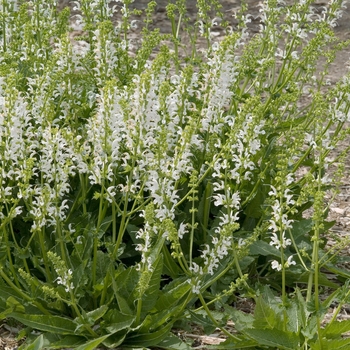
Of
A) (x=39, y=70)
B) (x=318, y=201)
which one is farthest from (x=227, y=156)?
(x=39, y=70)

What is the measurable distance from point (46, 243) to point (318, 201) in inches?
62.0

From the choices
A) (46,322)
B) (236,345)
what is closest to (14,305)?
(46,322)

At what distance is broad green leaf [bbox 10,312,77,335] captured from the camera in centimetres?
355

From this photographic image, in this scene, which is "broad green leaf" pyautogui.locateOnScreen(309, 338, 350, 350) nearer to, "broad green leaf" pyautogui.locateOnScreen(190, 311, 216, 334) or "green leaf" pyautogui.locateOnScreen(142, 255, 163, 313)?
"broad green leaf" pyautogui.locateOnScreen(190, 311, 216, 334)

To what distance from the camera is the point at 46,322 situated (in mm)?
Answer: 3568

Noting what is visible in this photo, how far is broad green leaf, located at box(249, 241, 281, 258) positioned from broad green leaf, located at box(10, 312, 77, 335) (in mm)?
1024

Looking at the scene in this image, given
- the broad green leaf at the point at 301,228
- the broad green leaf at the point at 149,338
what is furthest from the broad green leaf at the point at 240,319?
the broad green leaf at the point at 301,228

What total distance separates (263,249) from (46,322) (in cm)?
119

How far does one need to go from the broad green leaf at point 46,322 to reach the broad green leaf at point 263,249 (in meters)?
1.02

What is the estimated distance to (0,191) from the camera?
3.37 meters

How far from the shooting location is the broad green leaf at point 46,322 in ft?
11.7

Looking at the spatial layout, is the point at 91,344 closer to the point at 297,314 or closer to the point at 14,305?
the point at 14,305

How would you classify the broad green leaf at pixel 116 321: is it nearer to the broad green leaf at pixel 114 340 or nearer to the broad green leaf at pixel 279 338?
the broad green leaf at pixel 114 340

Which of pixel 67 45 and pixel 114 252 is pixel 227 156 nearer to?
pixel 114 252
